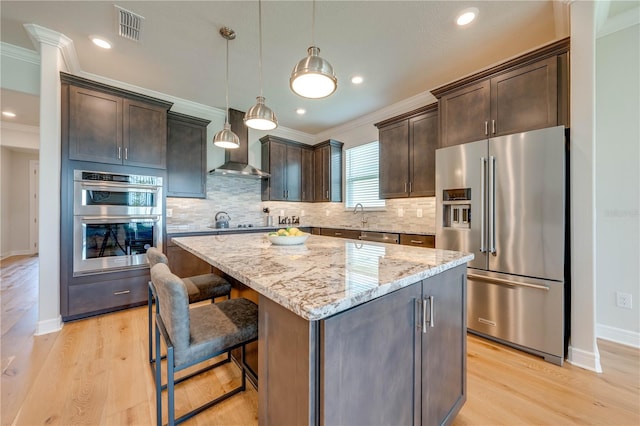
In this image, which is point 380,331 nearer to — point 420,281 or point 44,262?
point 420,281

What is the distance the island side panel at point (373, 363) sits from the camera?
75 cm

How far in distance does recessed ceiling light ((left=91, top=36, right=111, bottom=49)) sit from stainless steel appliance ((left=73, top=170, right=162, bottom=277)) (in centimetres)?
133

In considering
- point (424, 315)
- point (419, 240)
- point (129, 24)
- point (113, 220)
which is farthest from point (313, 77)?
point (113, 220)

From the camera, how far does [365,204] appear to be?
4.61 m

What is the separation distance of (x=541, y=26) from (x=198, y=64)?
11.6 ft

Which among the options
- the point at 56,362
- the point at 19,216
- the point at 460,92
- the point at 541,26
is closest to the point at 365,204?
the point at 460,92

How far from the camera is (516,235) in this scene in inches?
86.2

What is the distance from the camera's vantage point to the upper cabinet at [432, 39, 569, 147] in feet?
6.90

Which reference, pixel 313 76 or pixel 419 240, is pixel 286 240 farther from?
pixel 419 240

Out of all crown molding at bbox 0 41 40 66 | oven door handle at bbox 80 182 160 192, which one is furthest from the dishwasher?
crown molding at bbox 0 41 40 66

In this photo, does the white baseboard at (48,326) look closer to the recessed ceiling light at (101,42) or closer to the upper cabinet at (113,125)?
the upper cabinet at (113,125)

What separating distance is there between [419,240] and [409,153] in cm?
127

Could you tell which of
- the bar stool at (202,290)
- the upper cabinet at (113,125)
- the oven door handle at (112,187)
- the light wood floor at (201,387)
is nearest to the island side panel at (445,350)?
the light wood floor at (201,387)

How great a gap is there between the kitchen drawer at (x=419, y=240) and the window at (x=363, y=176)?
3.83 feet
